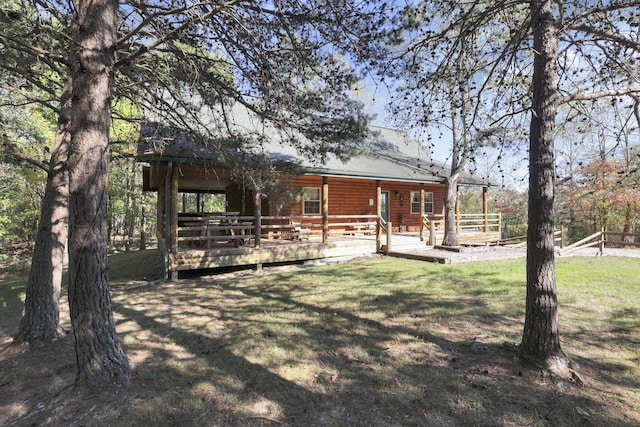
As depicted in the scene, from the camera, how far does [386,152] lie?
664 inches

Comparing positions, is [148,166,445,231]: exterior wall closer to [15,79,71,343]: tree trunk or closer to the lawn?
[15,79,71,343]: tree trunk

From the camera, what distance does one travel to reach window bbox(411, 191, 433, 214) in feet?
57.6

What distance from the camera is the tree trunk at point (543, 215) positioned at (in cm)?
380

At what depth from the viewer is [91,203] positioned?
3379 millimetres

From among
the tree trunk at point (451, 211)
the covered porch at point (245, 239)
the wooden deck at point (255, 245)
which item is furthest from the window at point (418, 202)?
the tree trunk at point (451, 211)

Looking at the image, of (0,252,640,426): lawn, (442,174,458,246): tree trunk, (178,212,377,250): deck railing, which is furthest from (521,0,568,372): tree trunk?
(442,174,458,246): tree trunk

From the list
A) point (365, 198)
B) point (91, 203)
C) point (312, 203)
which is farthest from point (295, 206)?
point (91, 203)

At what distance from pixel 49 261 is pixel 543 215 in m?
6.69

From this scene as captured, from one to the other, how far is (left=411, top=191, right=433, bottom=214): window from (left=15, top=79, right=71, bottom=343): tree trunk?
50.4ft

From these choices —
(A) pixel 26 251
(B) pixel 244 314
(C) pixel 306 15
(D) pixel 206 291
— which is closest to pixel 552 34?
(C) pixel 306 15

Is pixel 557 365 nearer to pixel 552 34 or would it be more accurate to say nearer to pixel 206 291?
pixel 552 34

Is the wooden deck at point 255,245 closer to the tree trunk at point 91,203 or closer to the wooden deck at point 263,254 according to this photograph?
the wooden deck at point 263,254

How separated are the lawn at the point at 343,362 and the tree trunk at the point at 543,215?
1.35 feet

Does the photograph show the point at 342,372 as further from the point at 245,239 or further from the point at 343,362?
the point at 245,239
